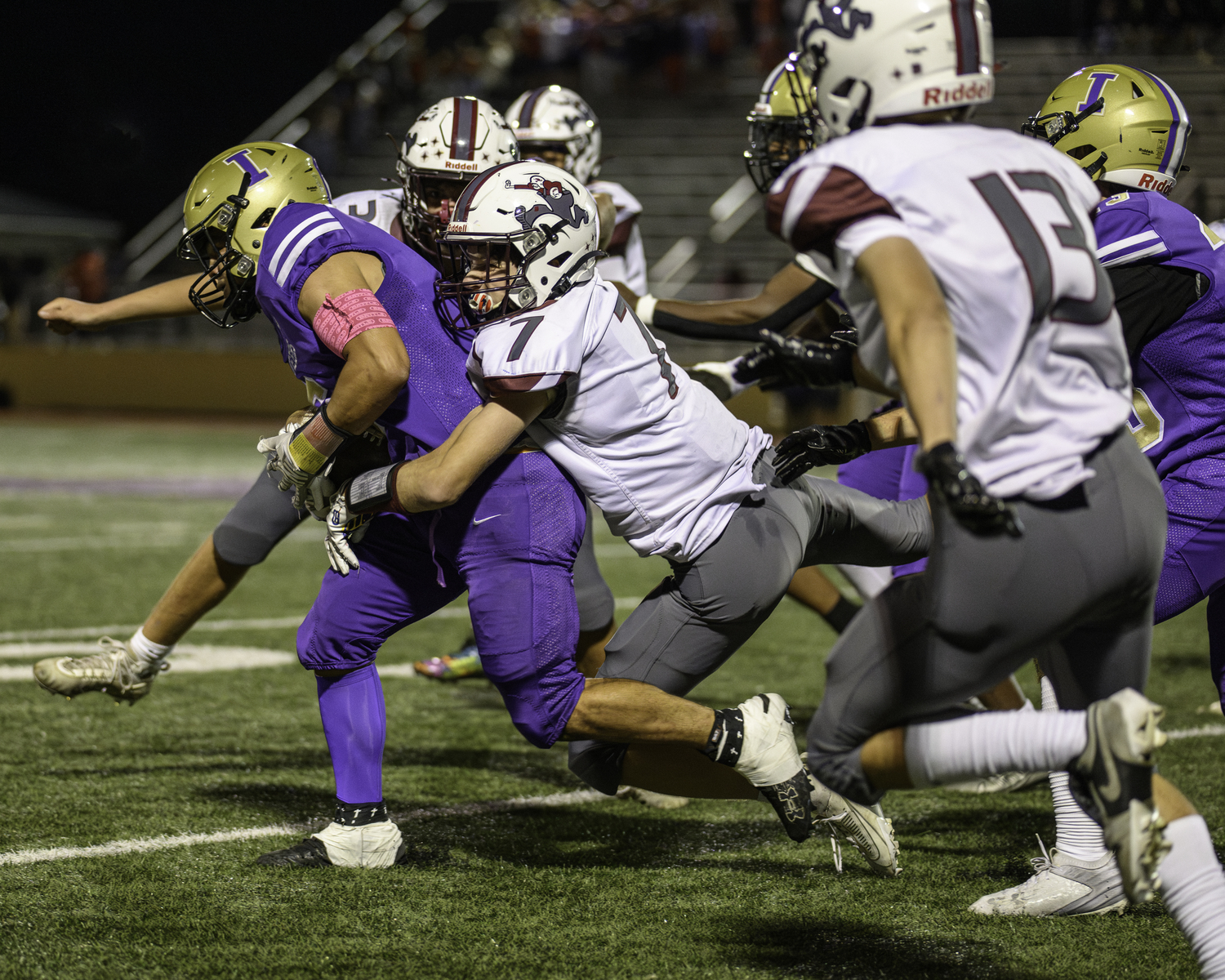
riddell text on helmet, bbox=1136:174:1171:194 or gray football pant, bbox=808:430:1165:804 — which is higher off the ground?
riddell text on helmet, bbox=1136:174:1171:194

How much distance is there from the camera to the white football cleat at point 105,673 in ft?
12.6

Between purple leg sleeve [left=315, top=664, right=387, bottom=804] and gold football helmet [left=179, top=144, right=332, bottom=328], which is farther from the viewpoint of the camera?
gold football helmet [left=179, top=144, right=332, bottom=328]

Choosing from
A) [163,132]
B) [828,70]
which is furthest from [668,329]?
[163,132]

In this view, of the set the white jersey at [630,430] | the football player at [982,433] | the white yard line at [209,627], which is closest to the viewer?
the football player at [982,433]

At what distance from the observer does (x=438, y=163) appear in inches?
154

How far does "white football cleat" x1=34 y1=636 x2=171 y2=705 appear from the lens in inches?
151

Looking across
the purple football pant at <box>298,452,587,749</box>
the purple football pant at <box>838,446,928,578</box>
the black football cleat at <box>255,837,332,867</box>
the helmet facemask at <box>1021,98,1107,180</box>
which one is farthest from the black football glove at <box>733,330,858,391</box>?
the purple football pant at <box>838,446,928,578</box>

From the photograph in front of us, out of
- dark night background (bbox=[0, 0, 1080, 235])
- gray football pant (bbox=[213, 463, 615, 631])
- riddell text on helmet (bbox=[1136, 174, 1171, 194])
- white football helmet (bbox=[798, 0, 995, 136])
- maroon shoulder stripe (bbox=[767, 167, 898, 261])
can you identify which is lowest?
dark night background (bbox=[0, 0, 1080, 235])

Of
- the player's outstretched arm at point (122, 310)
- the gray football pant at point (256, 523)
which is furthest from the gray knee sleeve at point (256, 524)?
the player's outstretched arm at point (122, 310)

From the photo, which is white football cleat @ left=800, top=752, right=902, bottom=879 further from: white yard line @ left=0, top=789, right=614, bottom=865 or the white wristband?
the white wristband

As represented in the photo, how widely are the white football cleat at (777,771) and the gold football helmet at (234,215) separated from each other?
1.61 meters

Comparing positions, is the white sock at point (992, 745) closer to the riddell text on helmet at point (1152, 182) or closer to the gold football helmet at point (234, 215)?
the riddell text on helmet at point (1152, 182)

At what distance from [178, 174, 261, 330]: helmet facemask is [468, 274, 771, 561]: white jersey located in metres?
0.87

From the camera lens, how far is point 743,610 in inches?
119
